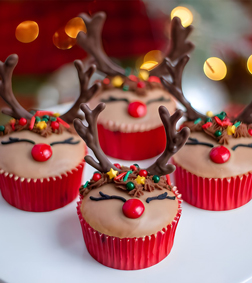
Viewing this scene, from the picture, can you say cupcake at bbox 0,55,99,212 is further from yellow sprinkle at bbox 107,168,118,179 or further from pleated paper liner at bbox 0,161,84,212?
yellow sprinkle at bbox 107,168,118,179

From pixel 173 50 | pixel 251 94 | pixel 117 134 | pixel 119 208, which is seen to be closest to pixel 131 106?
pixel 117 134

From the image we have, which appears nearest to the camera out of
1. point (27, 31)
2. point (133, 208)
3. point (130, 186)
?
point (133, 208)

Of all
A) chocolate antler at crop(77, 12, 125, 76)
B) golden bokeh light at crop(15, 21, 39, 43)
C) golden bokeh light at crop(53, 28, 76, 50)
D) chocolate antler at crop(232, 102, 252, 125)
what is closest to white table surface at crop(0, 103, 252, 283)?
chocolate antler at crop(232, 102, 252, 125)

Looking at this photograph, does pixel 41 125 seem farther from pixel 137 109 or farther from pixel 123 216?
pixel 123 216

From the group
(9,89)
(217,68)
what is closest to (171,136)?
(9,89)

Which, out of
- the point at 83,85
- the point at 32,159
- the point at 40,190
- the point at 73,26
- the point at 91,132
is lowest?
the point at 73,26

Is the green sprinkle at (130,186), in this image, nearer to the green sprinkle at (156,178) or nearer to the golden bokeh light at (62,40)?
the green sprinkle at (156,178)

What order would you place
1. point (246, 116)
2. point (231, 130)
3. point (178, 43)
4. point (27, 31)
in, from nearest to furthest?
point (231, 130)
point (246, 116)
point (178, 43)
point (27, 31)
